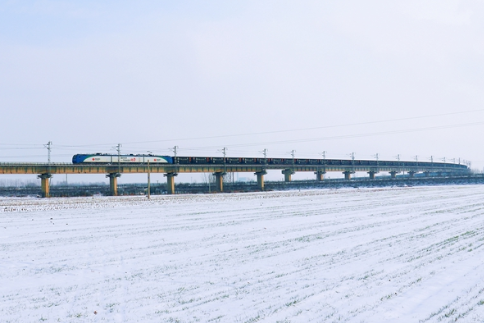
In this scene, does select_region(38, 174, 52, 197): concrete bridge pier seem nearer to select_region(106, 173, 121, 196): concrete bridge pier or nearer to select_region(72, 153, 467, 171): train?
select_region(72, 153, 467, 171): train

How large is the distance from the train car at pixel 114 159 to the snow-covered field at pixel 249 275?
56347mm

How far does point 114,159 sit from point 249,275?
68.7 metres

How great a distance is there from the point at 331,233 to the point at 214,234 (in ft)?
16.4

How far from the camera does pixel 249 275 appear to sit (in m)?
9.77

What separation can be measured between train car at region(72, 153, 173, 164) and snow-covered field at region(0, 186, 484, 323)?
5635 centimetres

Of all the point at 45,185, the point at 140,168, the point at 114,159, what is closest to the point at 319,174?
the point at 140,168

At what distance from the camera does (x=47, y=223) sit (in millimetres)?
22094

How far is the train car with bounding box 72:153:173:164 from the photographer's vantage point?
70.9 m

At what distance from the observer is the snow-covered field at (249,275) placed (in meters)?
7.17

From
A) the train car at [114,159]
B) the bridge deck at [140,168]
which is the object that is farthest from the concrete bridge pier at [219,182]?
the train car at [114,159]

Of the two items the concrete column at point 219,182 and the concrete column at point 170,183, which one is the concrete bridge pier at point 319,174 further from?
the concrete column at point 170,183

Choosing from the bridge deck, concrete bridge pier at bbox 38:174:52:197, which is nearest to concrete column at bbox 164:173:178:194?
the bridge deck

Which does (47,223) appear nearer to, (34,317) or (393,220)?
(34,317)

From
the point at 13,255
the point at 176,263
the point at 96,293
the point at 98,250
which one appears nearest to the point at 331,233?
the point at 176,263
